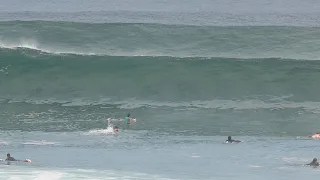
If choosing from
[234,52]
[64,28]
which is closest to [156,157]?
[234,52]

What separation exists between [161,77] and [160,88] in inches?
69.2

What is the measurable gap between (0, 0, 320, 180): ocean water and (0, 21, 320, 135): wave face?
0.06 meters

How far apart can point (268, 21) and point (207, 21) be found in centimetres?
327

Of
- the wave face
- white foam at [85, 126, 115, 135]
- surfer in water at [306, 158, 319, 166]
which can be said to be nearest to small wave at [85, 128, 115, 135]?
white foam at [85, 126, 115, 135]

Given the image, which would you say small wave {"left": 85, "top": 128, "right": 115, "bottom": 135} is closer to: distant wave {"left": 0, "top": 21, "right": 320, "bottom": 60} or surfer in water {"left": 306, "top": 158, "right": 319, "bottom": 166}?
surfer in water {"left": 306, "top": 158, "right": 319, "bottom": 166}

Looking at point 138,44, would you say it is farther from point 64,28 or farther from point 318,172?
point 318,172

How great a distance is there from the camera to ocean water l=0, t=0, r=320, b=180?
29.3m

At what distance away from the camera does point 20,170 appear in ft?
91.7

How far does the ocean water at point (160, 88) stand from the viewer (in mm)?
29312

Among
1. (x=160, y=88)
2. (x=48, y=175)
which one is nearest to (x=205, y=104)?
(x=160, y=88)

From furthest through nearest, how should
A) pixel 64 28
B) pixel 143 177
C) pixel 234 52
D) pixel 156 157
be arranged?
pixel 64 28 → pixel 234 52 → pixel 156 157 → pixel 143 177

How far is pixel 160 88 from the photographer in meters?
41.7

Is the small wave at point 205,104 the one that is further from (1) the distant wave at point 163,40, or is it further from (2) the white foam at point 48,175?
(2) the white foam at point 48,175

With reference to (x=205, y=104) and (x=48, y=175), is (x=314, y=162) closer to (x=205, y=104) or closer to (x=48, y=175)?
(x=48, y=175)
